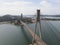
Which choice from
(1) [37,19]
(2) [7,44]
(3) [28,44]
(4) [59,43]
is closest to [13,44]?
(2) [7,44]

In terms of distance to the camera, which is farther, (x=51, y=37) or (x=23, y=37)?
(x=23, y=37)

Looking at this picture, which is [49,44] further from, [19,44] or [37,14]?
[37,14]

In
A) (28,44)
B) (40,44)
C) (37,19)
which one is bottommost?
(28,44)

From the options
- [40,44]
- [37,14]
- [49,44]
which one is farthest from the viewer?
[49,44]

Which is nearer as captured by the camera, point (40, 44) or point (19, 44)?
point (40, 44)

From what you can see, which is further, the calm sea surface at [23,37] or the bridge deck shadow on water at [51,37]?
the calm sea surface at [23,37]

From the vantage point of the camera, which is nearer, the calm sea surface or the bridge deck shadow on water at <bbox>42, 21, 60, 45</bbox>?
the bridge deck shadow on water at <bbox>42, 21, 60, 45</bbox>

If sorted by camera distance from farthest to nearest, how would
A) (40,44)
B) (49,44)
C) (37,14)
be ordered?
(49,44) → (40,44) → (37,14)

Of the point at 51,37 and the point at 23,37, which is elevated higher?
the point at 51,37

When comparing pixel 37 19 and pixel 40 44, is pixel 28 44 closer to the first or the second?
pixel 40 44

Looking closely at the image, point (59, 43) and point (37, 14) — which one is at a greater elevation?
point (37, 14)
